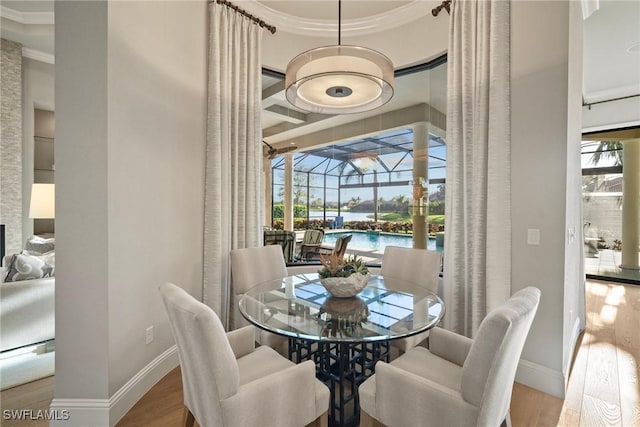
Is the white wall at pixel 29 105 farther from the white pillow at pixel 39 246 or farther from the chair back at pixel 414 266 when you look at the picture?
the chair back at pixel 414 266

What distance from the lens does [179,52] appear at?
258 cm

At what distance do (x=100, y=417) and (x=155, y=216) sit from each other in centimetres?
131

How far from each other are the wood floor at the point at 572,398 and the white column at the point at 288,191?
197 cm

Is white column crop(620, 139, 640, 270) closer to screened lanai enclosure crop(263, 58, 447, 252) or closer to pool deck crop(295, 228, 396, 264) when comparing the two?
screened lanai enclosure crop(263, 58, 447, 252)

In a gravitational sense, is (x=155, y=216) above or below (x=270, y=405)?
above

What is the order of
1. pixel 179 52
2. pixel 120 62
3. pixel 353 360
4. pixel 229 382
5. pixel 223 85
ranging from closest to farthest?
pixel 229 382 → pixel 120 62 → pixel 353 360 → pixel 179 52 → pixel 223 85

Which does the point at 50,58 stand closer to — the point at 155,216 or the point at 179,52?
the point at 179,52

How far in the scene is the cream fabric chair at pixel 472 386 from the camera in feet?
3.77

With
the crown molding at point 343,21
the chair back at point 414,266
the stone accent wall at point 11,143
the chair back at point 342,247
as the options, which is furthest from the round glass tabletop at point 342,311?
the stone accent wall at point 11,143

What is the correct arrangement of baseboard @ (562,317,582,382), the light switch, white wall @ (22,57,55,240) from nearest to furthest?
the light switch < baseboard @ (562,317,582,382) < white wall @ (22,57,55,240)

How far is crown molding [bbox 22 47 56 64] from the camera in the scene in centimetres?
430

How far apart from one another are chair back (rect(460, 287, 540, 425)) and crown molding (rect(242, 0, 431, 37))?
10.4ft

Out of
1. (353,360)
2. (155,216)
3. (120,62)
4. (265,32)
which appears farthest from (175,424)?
(265,32)

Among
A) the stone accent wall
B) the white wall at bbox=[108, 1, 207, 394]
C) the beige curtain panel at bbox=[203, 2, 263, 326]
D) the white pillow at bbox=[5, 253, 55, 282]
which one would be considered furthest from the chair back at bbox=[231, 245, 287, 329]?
the stone accent wall
